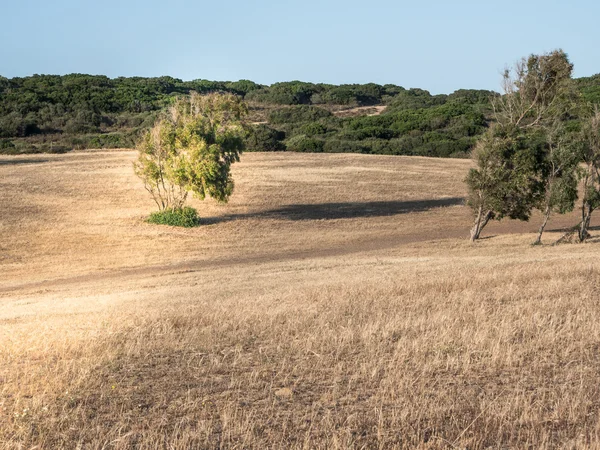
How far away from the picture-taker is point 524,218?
4106 cm

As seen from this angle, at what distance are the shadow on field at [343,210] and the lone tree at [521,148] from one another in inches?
440

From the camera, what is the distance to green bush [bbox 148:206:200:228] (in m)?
45.0

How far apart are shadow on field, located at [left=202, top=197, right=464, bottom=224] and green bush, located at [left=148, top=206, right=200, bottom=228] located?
1118mm

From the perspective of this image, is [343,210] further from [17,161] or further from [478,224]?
[17,161]

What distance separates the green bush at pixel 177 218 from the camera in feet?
148

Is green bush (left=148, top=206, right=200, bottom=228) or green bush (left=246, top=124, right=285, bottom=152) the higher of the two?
green bush (left=246, top=124, right=285, bottom=152)

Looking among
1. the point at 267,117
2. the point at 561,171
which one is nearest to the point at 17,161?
the point at 561,171

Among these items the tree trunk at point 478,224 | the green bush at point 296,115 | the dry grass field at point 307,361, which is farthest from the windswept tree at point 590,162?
the green bush at point 296,115

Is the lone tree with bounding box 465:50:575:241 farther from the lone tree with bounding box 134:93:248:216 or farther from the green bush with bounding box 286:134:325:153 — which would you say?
the green bush with bounding box 286:134:325:153

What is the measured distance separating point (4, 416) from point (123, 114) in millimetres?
→ 107747

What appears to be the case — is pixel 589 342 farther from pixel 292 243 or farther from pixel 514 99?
pixel 514 99

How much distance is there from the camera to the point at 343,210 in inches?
2074

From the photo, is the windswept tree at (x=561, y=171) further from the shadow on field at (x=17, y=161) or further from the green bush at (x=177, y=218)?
the shadow on field at (x=17, y=161)

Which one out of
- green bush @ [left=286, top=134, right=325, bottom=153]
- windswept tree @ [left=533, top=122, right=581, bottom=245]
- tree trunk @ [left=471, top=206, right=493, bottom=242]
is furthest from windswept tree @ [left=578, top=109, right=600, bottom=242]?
green bush @ [left=286, top=134, right=325, bottom=153]
